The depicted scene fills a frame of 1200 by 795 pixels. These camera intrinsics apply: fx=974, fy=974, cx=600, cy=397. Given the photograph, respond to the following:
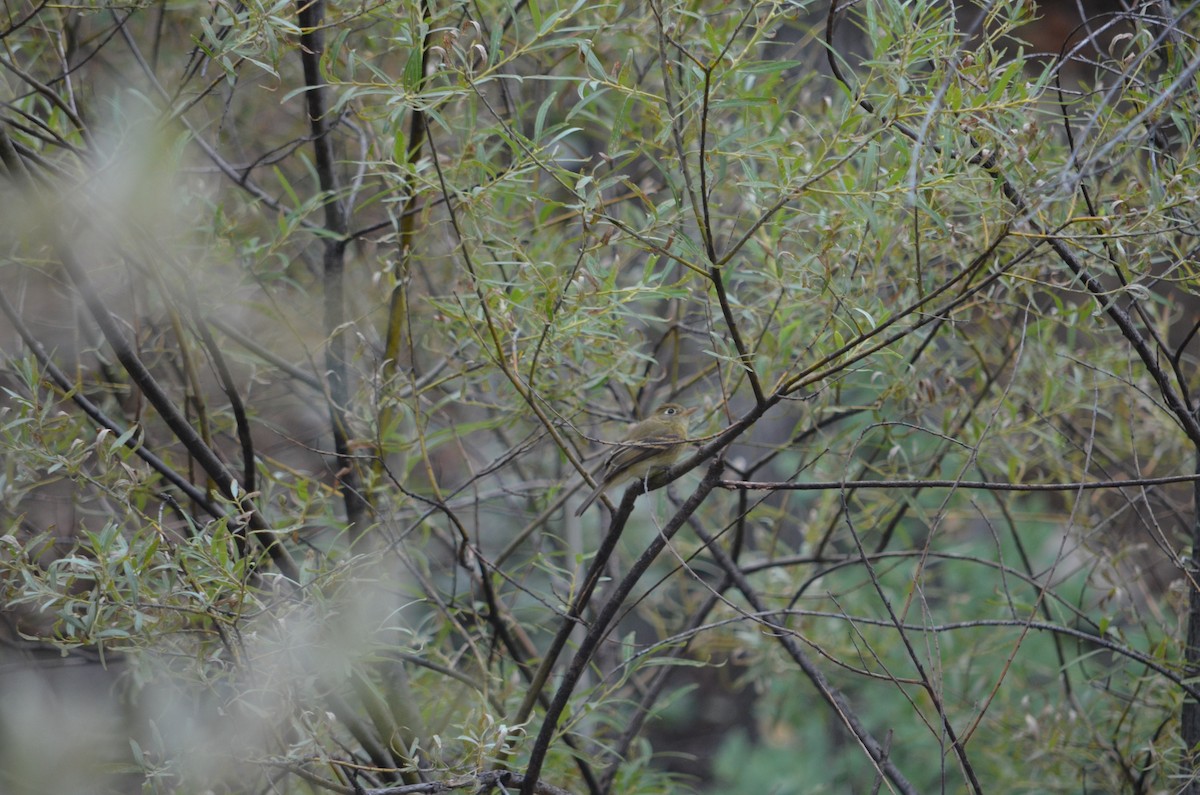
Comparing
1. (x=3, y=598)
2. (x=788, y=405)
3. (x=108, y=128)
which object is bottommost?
(x=788, y=405)

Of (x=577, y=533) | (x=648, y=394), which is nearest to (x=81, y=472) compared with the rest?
(x=648, y=394)

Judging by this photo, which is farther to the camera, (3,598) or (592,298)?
(592,298)

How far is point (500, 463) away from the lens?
2352mm

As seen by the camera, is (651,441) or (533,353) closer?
(533,353)

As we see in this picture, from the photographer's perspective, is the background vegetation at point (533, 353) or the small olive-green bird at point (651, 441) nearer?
the background vegetation at point (533, 353)

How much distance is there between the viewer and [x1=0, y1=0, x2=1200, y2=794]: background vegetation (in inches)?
68.8

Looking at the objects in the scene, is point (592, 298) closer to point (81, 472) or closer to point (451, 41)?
point (451, 41)

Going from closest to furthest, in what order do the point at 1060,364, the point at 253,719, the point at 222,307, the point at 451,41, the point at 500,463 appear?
the point at 451,41, the point at 253,719, the point at 500,463, the point at 222,307, the point at 1060,364

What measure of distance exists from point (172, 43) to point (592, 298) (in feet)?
8.07

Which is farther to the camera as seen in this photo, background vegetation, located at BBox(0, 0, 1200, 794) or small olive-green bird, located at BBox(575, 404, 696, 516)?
small olive-green bird, located at BBox(575, 404, 696, 516)

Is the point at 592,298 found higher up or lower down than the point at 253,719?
higher up

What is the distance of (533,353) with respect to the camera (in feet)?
7.06

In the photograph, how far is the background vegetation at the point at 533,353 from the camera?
5.73 ft

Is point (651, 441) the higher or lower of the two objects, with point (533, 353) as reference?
lower
